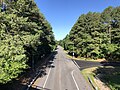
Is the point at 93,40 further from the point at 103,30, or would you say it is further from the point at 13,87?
the point at 13,87

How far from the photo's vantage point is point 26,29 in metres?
23.6

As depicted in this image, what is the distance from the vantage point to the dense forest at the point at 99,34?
51.4 metres

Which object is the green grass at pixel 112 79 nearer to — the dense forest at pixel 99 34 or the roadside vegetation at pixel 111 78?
the roadside vegetation at pixel 111 78

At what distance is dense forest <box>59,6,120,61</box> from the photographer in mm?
51438

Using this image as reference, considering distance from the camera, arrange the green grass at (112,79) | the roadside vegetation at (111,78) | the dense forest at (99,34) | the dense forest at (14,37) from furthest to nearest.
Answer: the dense forest at (99,34)
the roadside vegetation at (111,78)
the green grass at (112,79)
the dense forest at (14,37)

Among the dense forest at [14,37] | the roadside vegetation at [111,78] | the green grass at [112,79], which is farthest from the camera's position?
the roadside vegetation at [111,78]

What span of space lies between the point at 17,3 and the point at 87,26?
123ft

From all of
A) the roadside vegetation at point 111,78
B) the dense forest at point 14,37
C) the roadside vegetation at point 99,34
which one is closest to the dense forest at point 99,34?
the roadside vegetation at point 99,34

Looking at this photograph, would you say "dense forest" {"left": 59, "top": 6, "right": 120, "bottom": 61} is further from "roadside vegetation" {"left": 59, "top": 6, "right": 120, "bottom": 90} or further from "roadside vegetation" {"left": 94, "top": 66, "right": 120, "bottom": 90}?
"roadside vegetation" {"left": 94, "top": 66, "right": 120, "bottom": 90}

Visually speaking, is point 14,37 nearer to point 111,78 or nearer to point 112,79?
point 112,79

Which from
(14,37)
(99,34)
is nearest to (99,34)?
(99,34)

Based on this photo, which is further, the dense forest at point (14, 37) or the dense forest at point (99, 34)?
the dense forest at point (99, 34)

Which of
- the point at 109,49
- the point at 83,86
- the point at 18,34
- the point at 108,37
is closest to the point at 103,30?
the point at 108,37

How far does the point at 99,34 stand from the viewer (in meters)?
53.0
